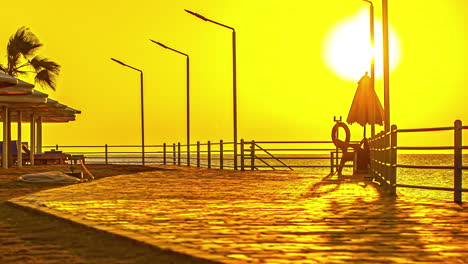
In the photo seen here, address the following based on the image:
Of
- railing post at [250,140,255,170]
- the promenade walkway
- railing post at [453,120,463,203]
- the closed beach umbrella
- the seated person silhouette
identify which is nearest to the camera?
the promenade walkway

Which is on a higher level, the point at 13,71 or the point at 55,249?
the point at 13,71

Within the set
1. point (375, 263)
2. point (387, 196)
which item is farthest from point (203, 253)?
point (387, 196)

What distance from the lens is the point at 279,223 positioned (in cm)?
1069

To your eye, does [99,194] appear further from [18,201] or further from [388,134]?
[388,134]

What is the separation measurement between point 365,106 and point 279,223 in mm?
17917

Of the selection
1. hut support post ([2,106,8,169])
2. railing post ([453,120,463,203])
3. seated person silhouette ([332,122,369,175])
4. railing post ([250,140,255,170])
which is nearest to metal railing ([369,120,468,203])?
railing post ([453,120,463,203])

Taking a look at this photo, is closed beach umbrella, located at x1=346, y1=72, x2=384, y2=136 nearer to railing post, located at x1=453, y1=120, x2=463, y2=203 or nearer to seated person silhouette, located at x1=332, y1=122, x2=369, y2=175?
seated person silhouette, located at x1=332, y1=122, x2=369, y2=175

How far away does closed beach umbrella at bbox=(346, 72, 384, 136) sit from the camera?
27891mm

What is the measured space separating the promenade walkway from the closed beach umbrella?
10.7 meters

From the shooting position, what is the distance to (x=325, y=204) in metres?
14.1

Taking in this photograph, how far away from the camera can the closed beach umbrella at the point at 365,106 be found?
2789 cm

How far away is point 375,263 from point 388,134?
10.2 meters

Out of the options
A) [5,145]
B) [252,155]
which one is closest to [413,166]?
[252,155]

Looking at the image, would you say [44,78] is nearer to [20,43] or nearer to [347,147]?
[20,43]
